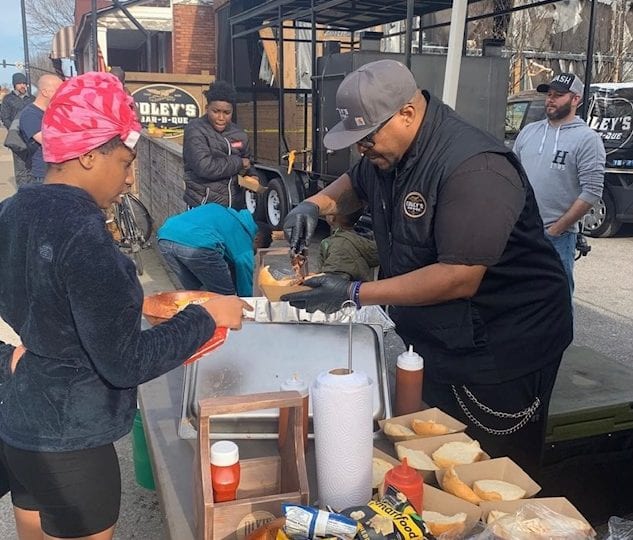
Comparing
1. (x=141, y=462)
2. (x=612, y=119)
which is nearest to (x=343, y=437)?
(x=141, y=462)

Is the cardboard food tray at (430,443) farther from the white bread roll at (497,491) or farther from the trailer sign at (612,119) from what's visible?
the trailer sign at (612,119)

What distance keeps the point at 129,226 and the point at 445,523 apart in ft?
21.9

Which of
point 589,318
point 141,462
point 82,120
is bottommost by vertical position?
point 589,318

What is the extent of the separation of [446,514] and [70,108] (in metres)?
1.18

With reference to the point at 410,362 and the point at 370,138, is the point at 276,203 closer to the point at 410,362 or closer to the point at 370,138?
the point at 370,138

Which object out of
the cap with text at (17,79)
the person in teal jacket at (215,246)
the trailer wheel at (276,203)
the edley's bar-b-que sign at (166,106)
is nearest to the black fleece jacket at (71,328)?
the person in teal jacket at (215,246)

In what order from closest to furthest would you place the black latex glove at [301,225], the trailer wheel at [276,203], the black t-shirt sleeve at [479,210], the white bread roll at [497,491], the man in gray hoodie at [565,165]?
the white bread roll at [497,491] < the black t-shirt sleeve at [479,210] < the black latex glove at [301,225] < the man in gray hoodie at [565,165] < the trailer wheel at [276,203]

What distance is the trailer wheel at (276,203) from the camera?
26.6 feet

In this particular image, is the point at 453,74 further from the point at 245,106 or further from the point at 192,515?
the point at 245,106

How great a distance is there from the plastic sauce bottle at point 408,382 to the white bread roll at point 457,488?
1.27 feet

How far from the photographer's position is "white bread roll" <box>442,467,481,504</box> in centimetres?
141

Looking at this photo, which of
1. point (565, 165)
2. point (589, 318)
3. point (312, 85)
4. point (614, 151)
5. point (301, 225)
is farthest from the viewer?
point (614, 151)

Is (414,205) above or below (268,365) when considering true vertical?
above

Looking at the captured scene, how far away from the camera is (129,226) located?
7453mm
